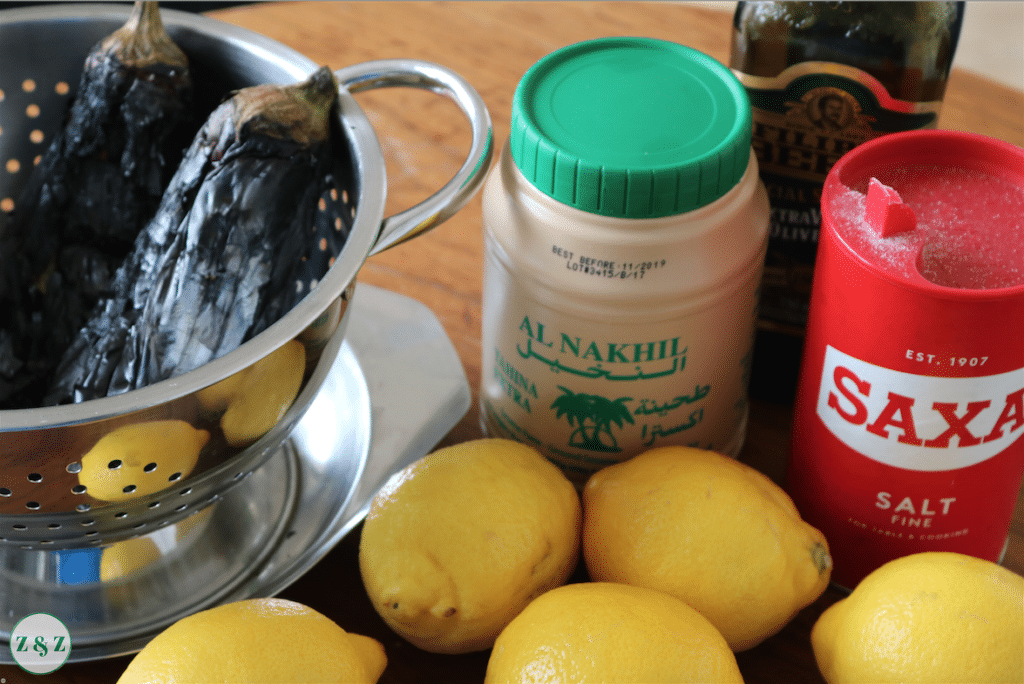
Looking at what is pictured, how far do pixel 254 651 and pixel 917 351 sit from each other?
27 cm

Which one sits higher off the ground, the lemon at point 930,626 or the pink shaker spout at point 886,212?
the pink shaker spout at point 886,212

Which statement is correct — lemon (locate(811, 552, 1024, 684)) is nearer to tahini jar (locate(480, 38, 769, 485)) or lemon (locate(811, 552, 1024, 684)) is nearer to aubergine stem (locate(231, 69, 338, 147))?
tahini jar (locate(480, 38, 769, 485))

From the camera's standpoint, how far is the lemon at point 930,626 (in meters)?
0.36

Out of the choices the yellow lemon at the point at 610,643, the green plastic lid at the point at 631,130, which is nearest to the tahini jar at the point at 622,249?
the green plastic lid at the point at 631,130

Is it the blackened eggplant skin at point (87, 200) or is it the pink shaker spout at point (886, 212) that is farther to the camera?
the blackened eggplant skin at point (87, 200)

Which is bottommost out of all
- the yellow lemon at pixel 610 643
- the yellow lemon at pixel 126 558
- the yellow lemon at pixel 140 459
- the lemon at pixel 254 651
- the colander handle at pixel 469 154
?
the yellow lemon at pixel 126 558

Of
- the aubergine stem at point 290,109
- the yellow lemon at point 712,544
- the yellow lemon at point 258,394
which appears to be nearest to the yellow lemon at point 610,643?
the yellow lemon at point 712,544

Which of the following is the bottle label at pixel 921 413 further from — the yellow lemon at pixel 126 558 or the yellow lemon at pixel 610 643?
the yellow lemon at pixel 126 558

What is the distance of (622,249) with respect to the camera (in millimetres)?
411

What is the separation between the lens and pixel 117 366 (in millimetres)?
451

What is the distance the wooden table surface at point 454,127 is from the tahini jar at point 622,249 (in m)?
0.10

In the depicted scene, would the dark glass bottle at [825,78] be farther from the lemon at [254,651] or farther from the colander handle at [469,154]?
the lemon at [254,651]

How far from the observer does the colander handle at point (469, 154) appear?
43cm

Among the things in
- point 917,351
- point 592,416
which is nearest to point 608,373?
point 592,416
